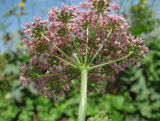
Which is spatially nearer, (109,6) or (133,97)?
(109,6)

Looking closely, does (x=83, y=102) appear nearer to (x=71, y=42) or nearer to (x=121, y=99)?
(x=71, y=42)

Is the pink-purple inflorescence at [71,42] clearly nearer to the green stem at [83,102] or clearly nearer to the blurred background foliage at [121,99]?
the green stem at [83,102]

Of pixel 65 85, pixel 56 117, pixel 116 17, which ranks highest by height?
pixel 116 17

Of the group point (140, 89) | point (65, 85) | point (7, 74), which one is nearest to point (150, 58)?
point (140, 89)

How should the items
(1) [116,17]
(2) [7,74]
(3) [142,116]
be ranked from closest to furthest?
(1) [116,17] < (3) [142,116] < (2) [7,74]

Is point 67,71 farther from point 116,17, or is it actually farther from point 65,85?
point 116,17

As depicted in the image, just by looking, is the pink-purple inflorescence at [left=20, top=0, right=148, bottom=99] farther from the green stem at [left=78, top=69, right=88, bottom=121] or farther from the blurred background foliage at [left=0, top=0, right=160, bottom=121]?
the blurred background foliage at [left=0, top=0, right=160, bottom=121]

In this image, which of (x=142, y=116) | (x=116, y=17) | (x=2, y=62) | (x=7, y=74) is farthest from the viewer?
(x=2, y=62)

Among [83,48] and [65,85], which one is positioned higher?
[83,48]

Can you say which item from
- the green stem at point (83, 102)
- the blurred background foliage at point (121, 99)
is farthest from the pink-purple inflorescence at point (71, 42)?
the blurred background foliage at point (121, 99)
